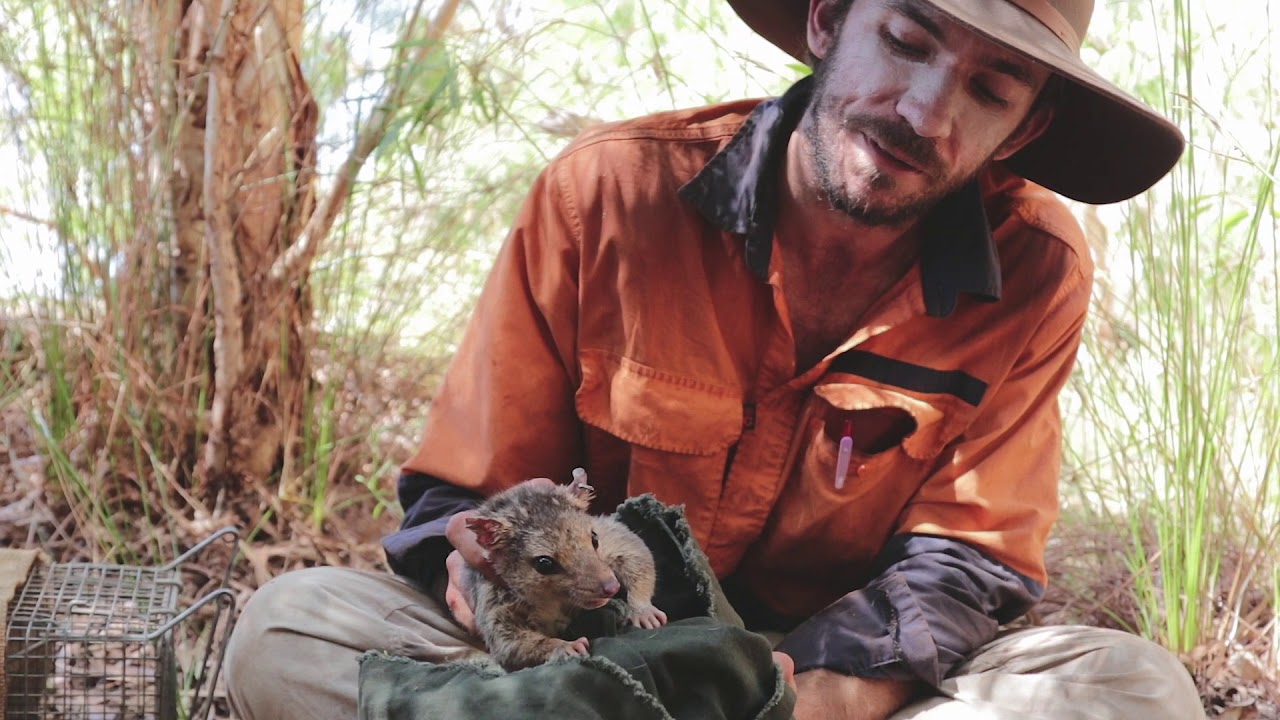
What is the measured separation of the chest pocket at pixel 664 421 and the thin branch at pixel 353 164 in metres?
1.58

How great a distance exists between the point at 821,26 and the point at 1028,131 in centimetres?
58

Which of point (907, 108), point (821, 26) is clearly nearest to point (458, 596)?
point (907, 108)

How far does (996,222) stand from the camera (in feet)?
10.9

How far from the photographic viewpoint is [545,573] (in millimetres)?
2377

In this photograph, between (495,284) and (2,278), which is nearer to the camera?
(495,284)

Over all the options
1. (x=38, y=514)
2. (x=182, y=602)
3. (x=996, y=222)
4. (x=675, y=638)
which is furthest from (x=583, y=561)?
(x=38, y=514)

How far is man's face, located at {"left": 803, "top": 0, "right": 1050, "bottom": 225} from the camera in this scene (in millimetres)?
2850

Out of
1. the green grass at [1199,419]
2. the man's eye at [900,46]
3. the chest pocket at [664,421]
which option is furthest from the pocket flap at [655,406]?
the green grass at [1199,419]

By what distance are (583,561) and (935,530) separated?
3.77ft

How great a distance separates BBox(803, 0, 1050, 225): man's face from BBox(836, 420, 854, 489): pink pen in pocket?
52cm

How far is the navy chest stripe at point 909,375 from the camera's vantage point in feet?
10.3

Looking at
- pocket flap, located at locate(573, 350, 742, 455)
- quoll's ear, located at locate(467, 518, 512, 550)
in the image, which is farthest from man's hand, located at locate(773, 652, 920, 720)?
quoll's ear, located at locate(467, 518, 512, 550)

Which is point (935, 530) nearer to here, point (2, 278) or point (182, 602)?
point (182, 602)

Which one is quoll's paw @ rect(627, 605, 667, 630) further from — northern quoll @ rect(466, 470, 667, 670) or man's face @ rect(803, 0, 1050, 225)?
man's face @ rect(803, 0, 1050, 225)
